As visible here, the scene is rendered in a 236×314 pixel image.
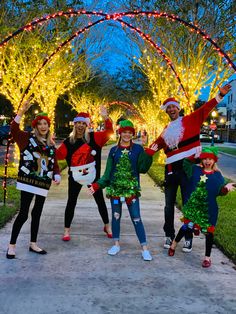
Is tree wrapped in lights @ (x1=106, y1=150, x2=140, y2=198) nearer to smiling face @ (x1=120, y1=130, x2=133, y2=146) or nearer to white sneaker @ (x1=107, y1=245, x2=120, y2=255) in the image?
smiling face @ (x1=120, y1=130, x2=133, y2=146)

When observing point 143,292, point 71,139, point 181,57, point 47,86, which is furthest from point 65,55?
point 143,292

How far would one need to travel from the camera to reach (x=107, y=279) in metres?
4.36

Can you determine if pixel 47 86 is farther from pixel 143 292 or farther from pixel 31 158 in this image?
pixel 143 292

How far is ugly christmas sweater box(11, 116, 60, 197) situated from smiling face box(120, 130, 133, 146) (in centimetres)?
96

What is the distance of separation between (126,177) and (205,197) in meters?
0.99

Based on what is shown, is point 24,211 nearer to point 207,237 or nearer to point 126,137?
point 126,137

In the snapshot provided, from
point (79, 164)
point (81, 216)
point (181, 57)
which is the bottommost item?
point (81, 216)

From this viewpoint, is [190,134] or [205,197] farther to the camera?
[190,134]

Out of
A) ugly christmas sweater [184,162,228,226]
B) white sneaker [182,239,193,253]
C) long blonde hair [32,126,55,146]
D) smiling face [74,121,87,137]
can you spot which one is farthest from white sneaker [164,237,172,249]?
long blonde hair [32,126,55,146]

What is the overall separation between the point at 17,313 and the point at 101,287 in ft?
3.08

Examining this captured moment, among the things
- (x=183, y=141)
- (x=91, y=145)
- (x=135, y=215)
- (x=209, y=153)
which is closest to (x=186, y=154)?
(x=183, y=141)

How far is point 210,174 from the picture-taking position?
16.6 feet

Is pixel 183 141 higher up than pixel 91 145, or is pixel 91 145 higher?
pixel 183 141

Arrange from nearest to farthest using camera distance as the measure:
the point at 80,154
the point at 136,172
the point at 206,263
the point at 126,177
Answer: the point at 206,263 < the point at 126,177 < the point at 136,172 < the point at 80,154
